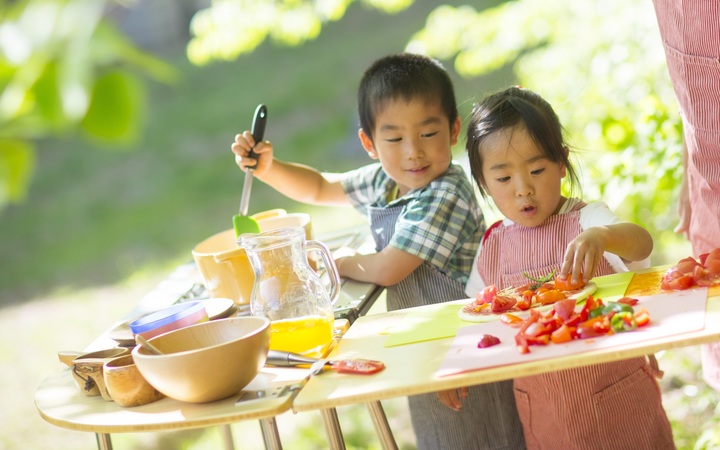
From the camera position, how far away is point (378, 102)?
7.95 feet

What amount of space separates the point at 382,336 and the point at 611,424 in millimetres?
663

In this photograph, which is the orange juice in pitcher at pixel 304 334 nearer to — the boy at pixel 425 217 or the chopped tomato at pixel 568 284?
the chopped tomato at pixel 568 284

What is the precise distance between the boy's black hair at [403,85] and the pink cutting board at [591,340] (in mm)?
938

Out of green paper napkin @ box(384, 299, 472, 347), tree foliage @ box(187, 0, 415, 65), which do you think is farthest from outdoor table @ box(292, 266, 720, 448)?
tree foliage @ box(187, 0, 415, 65)

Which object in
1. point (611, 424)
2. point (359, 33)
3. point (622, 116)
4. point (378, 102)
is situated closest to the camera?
point (611, 424)

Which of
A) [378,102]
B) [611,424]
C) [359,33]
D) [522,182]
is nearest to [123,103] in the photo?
[522,182]

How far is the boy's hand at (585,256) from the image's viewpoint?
1771mm

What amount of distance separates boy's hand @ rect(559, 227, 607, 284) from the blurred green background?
727 millimetres

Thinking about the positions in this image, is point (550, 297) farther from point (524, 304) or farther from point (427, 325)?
point (427, 325)

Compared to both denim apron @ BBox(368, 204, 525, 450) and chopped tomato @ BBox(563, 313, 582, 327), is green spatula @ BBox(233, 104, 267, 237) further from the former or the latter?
chopped tomato @ BBox(563, 313, 582, 327)

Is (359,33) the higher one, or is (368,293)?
(359,33)

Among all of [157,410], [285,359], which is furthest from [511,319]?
[157,410]

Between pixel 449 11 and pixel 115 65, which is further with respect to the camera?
pixel 449 11

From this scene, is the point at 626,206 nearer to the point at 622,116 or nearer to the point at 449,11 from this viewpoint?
the point at 622,116
